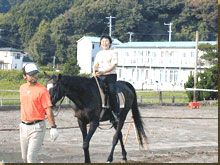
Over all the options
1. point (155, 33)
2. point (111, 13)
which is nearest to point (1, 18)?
point (111, 13)

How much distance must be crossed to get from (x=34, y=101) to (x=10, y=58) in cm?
7799

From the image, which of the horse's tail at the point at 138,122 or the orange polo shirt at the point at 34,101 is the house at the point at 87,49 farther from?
the orange polo shirt at the point at 34,101

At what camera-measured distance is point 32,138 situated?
6176 mm

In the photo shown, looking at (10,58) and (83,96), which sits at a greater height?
(10,58)

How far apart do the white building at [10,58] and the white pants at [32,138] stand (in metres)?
76.5

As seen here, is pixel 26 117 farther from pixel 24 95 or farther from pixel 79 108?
pixel 79 108

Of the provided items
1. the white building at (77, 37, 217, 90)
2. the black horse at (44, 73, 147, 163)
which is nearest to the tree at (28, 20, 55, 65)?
the white building at (77, 37, 217, 90)

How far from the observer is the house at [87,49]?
A: 73375 millimetres

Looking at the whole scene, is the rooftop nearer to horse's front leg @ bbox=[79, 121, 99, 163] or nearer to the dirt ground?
the dirt ground

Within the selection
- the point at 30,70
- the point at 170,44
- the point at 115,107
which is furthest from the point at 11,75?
the point at 30,70

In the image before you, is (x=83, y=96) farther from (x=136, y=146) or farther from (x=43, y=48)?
(x=43, y=48)

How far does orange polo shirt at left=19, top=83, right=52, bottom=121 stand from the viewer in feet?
20.3

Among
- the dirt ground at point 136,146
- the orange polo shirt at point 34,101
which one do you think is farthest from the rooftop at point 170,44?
the orange polo shirt at point 34,101

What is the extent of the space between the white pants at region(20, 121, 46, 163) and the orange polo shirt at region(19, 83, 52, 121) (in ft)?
0.39
